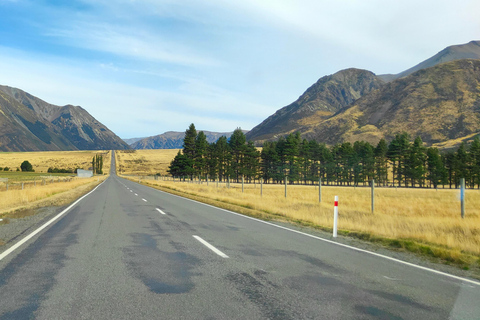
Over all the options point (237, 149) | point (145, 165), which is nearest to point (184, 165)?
point (237, 149)

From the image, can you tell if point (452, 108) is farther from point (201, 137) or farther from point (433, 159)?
point (201, 137)

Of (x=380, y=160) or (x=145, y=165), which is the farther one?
(x=145, y=165)

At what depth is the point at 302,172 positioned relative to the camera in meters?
82.6

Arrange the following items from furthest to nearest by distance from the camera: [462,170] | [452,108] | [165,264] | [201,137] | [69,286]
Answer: [452,108]
[201,137]
[462,170]
[165,264]
[69,286]

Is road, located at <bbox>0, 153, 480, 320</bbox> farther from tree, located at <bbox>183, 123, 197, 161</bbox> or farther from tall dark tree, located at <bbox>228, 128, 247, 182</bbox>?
tall dark tree, located at <bbox>228, 128, 247, 182</bbox>

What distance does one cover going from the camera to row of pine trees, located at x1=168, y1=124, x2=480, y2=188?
73.2 meters

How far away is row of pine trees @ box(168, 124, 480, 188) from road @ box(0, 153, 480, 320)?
64603 mm

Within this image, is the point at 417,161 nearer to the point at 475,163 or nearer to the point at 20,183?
the point at 475,163

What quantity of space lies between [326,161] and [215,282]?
3243 inches

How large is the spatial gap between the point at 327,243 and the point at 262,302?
4653 mm

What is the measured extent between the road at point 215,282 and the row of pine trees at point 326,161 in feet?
212

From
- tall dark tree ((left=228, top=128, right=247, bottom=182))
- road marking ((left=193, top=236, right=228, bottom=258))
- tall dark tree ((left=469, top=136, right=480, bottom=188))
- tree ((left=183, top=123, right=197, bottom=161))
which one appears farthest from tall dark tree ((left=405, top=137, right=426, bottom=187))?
road marking ((left=193, top=236, right=228, bottom=258))

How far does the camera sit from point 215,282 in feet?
15.8

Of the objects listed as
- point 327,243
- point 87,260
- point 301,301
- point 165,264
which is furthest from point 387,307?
point 87,260
